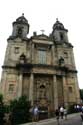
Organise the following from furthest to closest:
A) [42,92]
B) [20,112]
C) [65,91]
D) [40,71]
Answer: [40,71], [65,91], [42,92], [20,112]

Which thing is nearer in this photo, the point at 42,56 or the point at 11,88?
the point at 11,88

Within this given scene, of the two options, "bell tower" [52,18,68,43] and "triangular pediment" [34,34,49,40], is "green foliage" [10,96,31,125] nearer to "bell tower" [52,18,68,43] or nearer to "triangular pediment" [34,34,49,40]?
"triangular pediment" [34,34,49,40]

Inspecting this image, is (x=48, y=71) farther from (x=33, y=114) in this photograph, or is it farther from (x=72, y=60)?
(x=33, y=114)

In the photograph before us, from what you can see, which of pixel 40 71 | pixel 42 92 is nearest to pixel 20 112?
pixel 42 92

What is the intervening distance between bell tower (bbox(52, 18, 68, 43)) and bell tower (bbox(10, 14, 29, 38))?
6406mm

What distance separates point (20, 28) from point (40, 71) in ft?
A: 38.0

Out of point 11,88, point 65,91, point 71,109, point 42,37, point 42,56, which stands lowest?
point 71,109

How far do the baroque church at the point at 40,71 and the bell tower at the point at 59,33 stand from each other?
52.4 inches

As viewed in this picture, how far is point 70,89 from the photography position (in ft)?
88.5

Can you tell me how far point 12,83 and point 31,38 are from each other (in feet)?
33.0

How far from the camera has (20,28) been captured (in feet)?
108

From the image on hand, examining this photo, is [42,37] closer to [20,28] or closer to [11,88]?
[20,28]

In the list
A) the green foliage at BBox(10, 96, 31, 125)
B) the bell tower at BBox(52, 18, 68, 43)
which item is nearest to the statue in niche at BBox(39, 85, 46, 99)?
the green foliage at BBox(10, 96, 31, 125)

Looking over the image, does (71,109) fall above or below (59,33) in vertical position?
below
